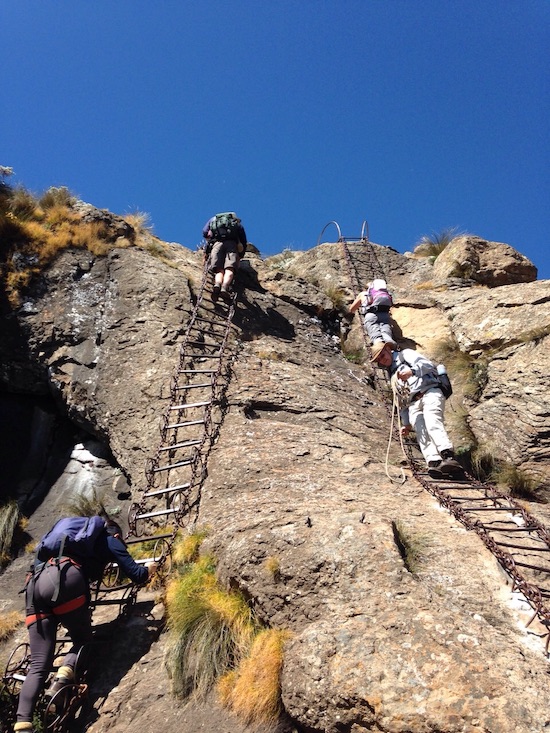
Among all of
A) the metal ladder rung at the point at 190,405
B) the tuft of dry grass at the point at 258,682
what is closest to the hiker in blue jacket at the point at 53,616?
the tuft of dry grass at the point at 258,682

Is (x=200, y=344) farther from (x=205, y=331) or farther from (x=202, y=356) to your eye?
(x=205, y=331)

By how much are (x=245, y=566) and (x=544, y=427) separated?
15.9ft

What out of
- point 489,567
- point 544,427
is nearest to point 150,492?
point 489,567

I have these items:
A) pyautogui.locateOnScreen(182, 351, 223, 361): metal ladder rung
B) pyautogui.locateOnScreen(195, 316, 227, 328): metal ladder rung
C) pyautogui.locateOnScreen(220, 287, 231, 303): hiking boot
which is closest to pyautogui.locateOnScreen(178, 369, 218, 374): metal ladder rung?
pyautogui.locateOnScreen(182, 351, 223, 361): metal ladder rung

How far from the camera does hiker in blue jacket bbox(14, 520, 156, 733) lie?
422 centimetres

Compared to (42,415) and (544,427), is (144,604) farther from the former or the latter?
(544,427)

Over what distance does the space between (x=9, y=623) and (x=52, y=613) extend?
5.37ft

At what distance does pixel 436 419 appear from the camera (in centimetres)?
691

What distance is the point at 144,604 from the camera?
5.55 m

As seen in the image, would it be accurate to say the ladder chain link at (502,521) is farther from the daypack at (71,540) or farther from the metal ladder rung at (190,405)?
the daypack at (71,540)

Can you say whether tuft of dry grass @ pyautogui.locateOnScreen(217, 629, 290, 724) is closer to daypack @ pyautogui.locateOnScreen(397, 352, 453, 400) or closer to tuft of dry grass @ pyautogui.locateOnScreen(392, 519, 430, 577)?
tuft of dry grass @ pyautogui.locateOnScreen(392, 519, 430, 577)

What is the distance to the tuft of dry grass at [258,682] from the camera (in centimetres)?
391

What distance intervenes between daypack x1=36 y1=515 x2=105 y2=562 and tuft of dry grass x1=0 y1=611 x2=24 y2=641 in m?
1.51

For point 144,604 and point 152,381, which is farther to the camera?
point 152,381
